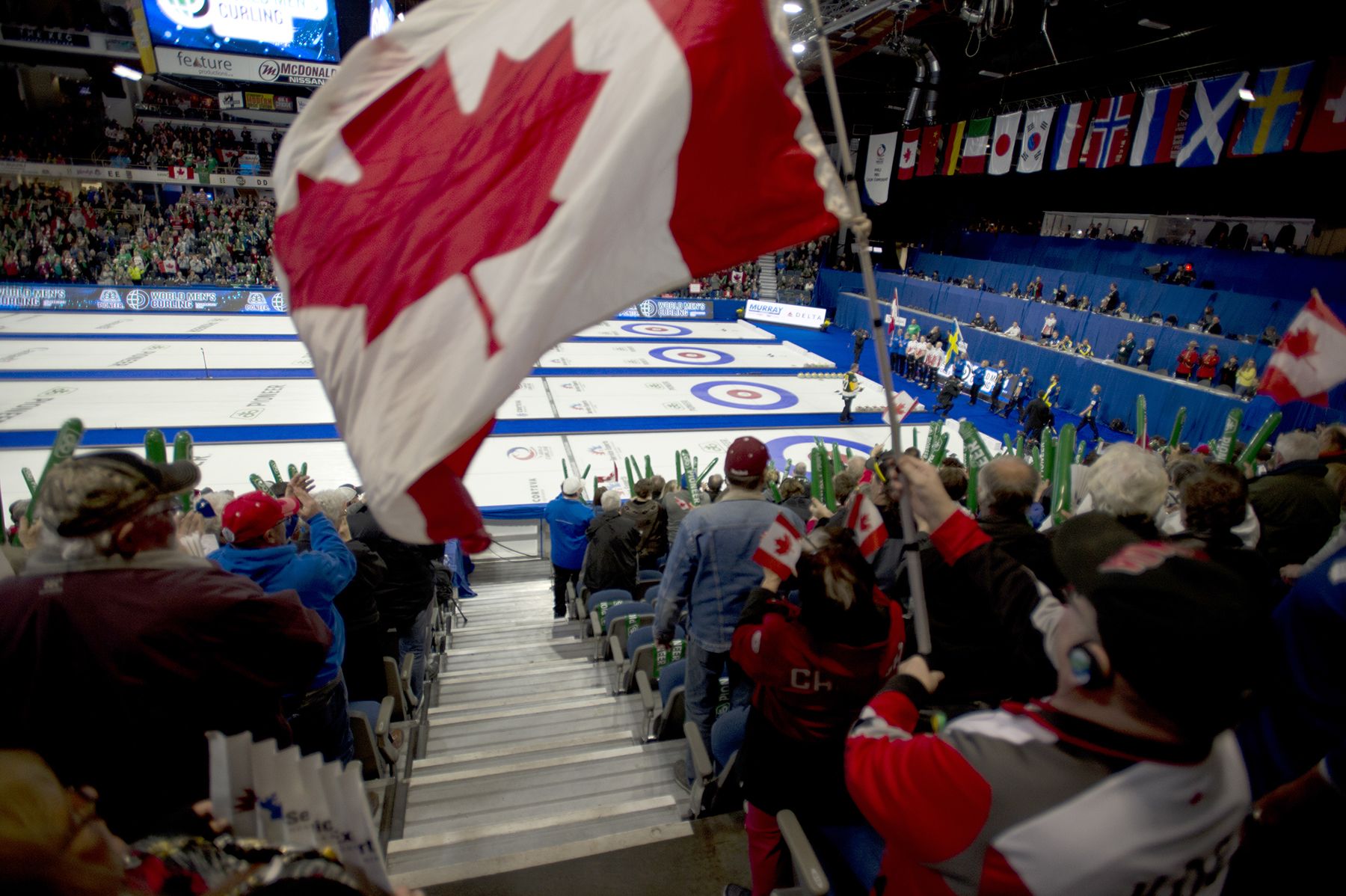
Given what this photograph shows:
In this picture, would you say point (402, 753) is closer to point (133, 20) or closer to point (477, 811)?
point (477, 811)

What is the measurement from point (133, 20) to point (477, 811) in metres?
27.1

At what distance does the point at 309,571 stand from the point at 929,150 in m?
22.8

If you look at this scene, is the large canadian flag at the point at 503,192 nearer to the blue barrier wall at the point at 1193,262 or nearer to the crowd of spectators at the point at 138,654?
the crowd of spectators at the point at 138,654

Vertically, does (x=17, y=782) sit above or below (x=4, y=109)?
below

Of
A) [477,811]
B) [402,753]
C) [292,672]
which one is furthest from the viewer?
[402,753]

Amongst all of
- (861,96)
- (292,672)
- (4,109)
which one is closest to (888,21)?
(861,96)

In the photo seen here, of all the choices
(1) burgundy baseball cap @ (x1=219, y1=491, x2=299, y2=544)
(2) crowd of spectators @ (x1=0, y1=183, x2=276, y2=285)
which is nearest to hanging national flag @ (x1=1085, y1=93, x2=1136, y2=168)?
(1) burgundy baseball cap @ (x1=219, y1=491, x2=299, y2=544)

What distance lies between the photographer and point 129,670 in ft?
5.32

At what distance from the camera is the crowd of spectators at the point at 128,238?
23.5 metres

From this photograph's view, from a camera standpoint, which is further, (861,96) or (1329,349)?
(861,96)

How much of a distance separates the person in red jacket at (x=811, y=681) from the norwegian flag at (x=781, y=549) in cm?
8

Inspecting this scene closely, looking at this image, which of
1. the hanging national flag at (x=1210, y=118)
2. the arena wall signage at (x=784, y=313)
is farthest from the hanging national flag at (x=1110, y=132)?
the arena wall signage at (x=784, y=313)

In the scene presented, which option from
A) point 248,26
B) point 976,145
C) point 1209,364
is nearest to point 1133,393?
point 1209,364

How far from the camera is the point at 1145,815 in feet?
3.86
